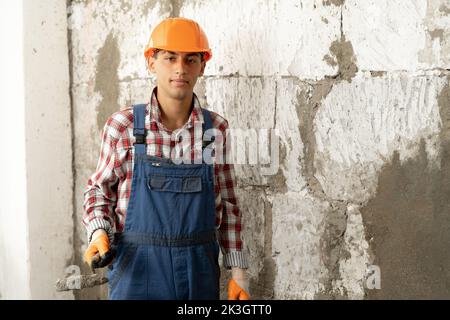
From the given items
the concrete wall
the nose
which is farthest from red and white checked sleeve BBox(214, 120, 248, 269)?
the concrete wall

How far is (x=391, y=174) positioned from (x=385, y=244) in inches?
9.9

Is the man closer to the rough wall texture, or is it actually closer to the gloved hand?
the gloved hand

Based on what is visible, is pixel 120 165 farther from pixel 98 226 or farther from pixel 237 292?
pixel 237 292

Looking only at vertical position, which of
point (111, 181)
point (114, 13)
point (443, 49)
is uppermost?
point (114, 13)

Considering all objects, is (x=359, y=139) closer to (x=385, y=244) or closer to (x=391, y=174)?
(x=391, y=174)

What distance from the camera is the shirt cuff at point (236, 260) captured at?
6.67 feet

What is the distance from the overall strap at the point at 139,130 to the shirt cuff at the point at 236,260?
1.69 feet

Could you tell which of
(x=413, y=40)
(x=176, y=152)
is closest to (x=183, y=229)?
(x=176, y=152)

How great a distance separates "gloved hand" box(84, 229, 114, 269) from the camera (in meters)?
1.82

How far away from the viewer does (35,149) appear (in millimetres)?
3055

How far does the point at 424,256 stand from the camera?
1810 millimetres

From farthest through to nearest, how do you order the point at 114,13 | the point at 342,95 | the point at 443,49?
the point at 114,13 → the point at 342,95 → the point at 443,49

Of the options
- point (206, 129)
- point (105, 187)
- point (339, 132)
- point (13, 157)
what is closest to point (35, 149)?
point (13, 157)

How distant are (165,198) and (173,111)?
345 millimetres
